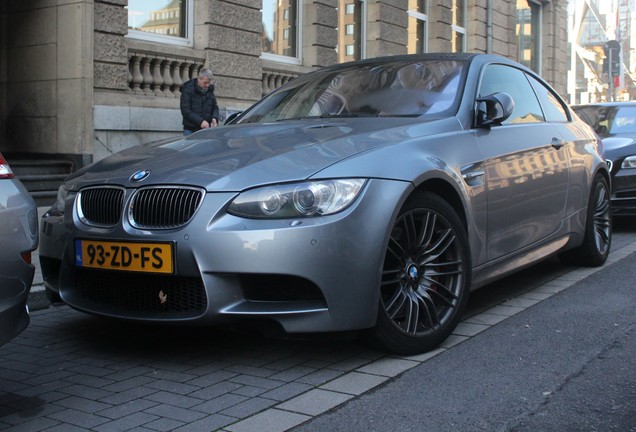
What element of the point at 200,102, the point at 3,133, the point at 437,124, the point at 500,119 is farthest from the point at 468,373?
the point at 3,133

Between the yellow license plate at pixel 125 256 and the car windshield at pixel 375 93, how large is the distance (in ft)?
5.39

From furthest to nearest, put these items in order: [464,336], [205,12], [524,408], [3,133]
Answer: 1. [205,12]
2. [3,133]
3. [464,336]
4. [524,408]

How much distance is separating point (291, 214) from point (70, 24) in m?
7.42

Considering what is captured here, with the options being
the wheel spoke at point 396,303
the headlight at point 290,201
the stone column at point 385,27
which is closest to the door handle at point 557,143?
the wheel spoke at point 396,303

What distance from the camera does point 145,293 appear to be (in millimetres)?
3887

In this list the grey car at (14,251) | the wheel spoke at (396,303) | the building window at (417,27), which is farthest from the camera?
the building window at (417,27)

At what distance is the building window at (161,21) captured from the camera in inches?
447

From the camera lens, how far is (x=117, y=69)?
411 inches

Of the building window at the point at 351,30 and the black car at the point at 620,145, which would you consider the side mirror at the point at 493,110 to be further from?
the building window at the point at 351,30

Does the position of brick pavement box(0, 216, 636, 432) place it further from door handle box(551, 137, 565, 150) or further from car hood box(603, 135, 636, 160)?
car hood box(603, 135, 636, 160)

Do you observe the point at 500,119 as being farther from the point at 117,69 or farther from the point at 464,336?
the point at 117,69

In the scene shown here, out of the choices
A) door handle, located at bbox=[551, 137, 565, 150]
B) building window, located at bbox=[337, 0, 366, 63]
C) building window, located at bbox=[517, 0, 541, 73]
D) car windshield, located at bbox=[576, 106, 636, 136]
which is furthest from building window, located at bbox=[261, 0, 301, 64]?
building window, located at bbox=[517, 0, 541, 73]

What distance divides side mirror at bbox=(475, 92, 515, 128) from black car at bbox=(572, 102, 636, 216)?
15.0 feet

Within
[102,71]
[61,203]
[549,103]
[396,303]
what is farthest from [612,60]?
[61,203]
